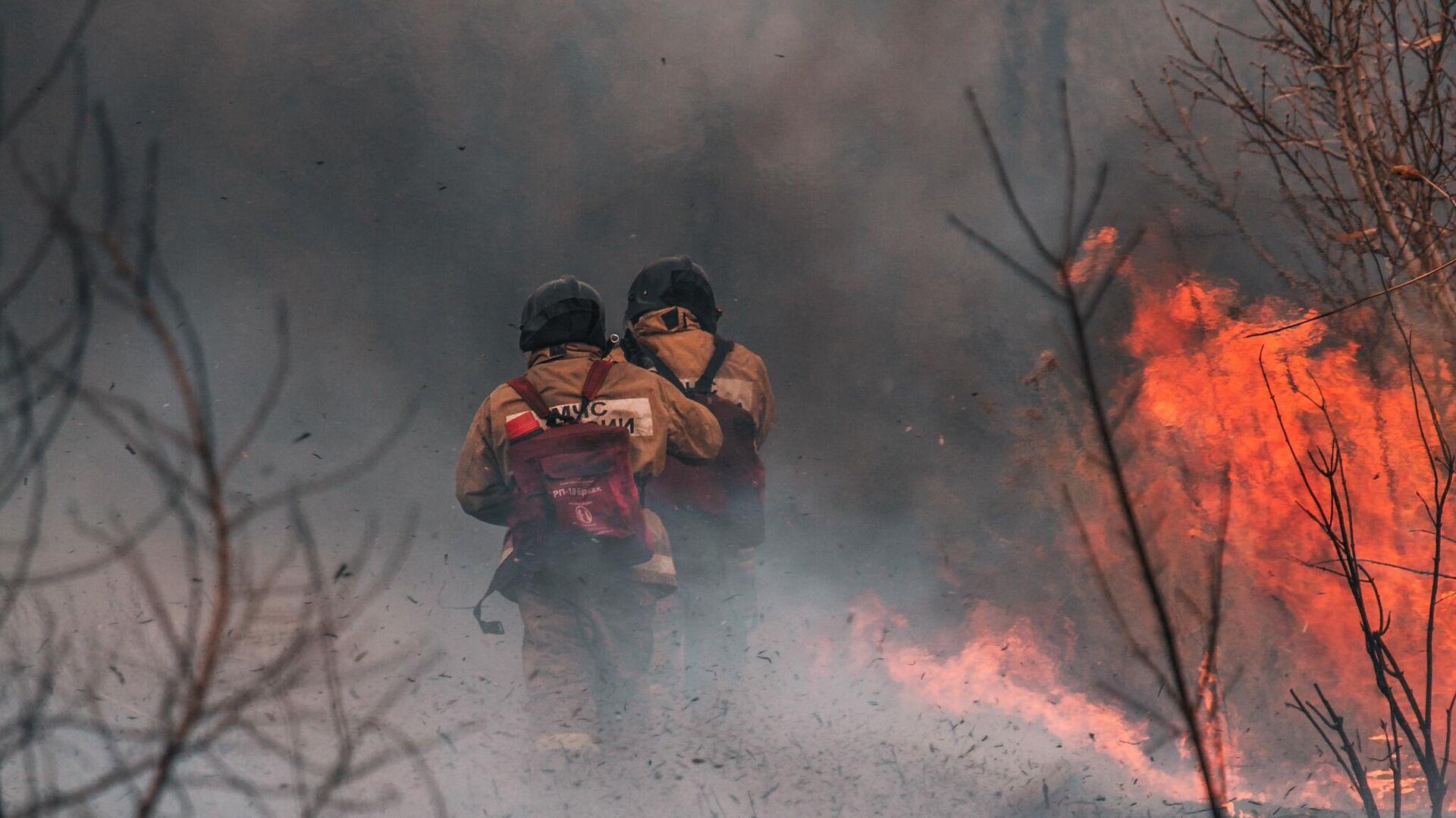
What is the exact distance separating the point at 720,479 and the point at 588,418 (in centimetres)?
94

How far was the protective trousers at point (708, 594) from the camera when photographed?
6055 millimetres

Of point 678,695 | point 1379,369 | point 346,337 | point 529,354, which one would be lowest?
point 678,695

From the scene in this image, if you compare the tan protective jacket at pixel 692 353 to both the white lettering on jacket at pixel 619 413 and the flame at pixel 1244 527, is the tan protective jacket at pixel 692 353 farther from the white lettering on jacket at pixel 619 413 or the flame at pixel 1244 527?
the flame at pixel 1244 527

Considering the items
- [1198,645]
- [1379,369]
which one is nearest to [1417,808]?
[1198,645]

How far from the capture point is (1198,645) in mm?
8258

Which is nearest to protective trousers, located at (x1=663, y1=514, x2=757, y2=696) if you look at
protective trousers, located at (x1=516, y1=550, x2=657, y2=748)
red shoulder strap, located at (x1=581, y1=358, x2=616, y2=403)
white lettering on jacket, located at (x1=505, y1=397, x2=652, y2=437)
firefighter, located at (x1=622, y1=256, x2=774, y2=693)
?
firefighter, located at (x1=622, y1=256, x2=774, y2=693)

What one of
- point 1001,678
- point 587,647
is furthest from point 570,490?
point 1001,678

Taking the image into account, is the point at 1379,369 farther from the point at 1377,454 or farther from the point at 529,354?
the point at 529,354

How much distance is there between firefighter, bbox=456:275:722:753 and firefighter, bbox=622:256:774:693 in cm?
39

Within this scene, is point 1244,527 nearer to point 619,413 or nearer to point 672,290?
point 672,290

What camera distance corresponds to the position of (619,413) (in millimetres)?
5492

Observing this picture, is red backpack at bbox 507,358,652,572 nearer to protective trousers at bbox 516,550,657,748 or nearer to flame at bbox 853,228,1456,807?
protective trousers at bbox 516,550,657,748

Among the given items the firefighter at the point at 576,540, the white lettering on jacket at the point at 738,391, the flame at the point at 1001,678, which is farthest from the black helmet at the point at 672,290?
the flame at the point at 1001,678

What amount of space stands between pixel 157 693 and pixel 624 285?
463 cm
